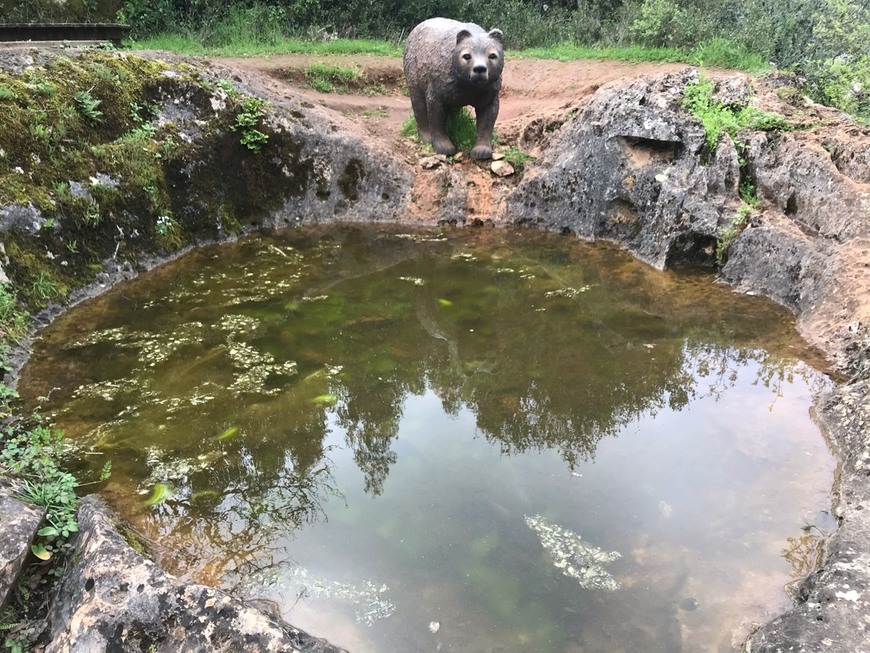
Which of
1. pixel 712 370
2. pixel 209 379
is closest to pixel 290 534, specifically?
pixel 209 379

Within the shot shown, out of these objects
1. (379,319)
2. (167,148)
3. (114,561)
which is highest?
(167,148)

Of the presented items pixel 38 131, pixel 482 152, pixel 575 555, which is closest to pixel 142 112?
pixel 38 131

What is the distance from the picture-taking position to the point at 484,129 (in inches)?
330

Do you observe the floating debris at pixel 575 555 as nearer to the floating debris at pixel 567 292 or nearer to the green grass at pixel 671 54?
the floating debris at pixel 567 292

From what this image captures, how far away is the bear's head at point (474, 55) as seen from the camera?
7.45m

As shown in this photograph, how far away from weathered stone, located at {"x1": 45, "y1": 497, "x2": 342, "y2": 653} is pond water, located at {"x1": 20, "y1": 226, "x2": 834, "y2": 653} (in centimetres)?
42

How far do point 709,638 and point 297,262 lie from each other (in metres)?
5.17

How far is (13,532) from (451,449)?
7.65 feet

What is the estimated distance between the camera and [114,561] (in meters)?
2.65

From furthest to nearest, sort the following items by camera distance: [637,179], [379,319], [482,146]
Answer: [482,146], [637,179], [379,319]

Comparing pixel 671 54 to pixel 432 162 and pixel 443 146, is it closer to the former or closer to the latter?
pixel 443 146

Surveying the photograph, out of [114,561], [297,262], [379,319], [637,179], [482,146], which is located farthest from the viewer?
[482,146]

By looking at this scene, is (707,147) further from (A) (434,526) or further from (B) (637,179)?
(A) (434,526)

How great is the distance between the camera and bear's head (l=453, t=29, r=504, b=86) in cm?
745
